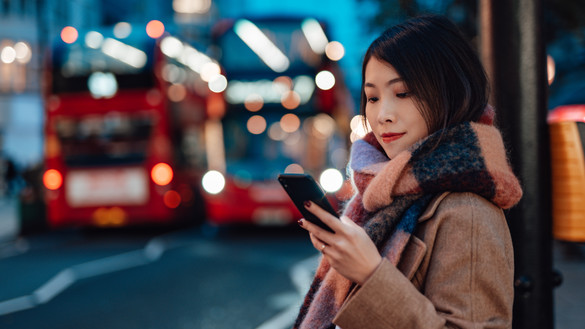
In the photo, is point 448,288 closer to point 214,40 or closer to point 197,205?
point 214,40

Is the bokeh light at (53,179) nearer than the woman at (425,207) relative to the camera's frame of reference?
No

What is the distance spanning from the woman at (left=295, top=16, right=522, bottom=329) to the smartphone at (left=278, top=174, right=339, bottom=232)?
0.02 m

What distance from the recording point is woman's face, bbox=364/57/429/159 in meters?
1.39

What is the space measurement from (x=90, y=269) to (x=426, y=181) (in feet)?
23.5

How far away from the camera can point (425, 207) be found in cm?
132

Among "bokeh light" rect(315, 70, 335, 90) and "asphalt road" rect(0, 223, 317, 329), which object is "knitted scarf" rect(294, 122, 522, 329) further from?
"bokeh light" rect(315, 70, 335, 90)

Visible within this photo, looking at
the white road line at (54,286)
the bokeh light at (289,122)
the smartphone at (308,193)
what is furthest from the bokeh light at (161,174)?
the smartphone at (308,193)

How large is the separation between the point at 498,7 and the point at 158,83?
9389 millimetres

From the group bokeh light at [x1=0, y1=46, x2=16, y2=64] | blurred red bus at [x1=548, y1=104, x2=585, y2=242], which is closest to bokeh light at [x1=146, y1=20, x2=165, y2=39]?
blurred red bus at [x1=548, y1=104, x2=585, y2=242]

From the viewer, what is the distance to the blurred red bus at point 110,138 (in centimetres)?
1091

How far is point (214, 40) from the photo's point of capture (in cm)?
1138

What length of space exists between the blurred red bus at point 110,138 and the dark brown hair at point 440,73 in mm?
9920

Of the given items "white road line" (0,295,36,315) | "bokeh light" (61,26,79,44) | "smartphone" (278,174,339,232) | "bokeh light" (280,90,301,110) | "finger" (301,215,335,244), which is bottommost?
"white road line" (0,295,36,315)

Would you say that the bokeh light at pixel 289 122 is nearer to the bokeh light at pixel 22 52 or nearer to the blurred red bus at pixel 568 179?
the blurred red bus at pixel 568 179
